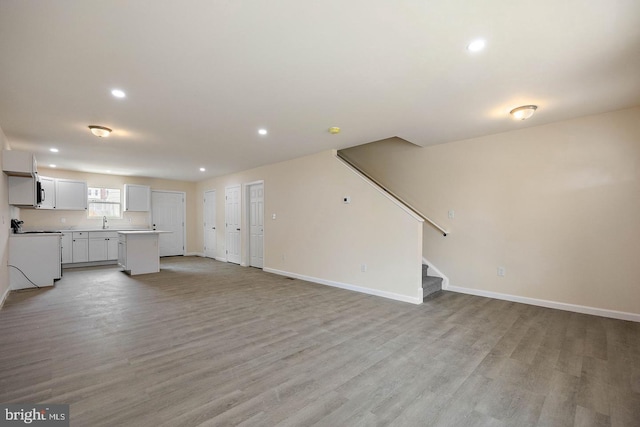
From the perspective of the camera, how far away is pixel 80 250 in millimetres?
7227

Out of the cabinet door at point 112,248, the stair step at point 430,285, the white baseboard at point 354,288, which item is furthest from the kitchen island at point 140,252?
the stair step at point 430,285

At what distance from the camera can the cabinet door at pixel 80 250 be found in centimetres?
714

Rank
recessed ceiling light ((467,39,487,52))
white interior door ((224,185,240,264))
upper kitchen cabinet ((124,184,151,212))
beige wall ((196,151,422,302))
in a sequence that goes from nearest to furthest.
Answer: recessed ceiling light ((467,39,487,52))
beige wall ((196,151,422,302))
white interior door ((224,185,240,264))
upper kitchen cabinet ((124,184,151,212))

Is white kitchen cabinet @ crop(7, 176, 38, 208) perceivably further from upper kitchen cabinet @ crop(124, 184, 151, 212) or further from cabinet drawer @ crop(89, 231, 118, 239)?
upper kitchen cabinet @ crop(124, 184, 151, 212)

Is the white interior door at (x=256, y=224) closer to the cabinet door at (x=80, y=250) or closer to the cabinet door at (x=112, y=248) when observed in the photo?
the cabinet door at (x=112, y=248)

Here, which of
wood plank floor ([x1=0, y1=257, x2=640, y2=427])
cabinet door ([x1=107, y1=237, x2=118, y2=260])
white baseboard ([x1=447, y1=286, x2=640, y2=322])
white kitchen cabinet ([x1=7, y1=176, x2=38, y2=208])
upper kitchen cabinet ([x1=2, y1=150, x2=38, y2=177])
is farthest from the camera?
cabinet door ([x1=107, y1=237, x2=118, y2=260])

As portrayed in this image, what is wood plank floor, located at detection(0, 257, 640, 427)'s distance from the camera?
1.84 metres

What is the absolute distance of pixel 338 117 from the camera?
3.70 metres

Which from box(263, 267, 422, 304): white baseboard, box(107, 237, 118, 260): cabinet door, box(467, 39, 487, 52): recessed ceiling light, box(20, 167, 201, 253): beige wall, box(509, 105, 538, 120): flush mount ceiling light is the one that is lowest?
box(263, 267, 422, 304): white baseboard

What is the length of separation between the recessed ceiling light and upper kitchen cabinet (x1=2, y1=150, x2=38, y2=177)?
6134mm

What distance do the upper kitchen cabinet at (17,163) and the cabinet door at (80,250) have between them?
322 cm

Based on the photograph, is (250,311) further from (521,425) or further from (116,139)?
(116,139)

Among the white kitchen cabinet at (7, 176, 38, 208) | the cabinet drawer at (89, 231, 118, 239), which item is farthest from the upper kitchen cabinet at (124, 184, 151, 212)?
the white kitchen cabinet at (7, 176, 38, 208)

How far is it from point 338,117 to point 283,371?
292 cm
